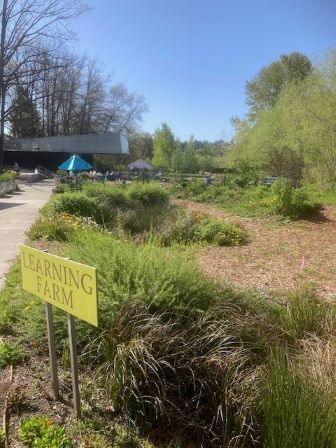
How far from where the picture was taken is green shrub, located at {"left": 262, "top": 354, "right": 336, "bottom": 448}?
7.82 feet

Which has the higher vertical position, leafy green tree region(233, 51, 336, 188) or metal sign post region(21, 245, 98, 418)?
leafy green tree region(233, 51, 336, 188)

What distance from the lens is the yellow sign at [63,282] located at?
2291 millimetres

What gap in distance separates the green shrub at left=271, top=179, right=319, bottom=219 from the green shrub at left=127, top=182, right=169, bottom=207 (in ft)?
13.1

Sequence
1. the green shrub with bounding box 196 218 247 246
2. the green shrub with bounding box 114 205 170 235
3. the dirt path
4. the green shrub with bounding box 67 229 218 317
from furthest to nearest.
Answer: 1. the green shrub with bounding box 114 205 170 235
2. the green shrub with bounding box 196 218 247 246
3. the dirt path
4. the green shrub with bounding box 67 229 218 317

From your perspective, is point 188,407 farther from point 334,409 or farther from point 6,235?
point 6,235

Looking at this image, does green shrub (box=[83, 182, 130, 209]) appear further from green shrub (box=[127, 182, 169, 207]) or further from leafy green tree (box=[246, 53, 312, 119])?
leafy green tree (box=[246, 53, 312, 119])

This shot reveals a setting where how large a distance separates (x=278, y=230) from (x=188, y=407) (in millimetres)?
9454

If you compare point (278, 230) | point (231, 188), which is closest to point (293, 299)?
point (278, 230)

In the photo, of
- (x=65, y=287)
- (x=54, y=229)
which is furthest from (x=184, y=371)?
(x=54, y=229)

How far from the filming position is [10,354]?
3.17 metres

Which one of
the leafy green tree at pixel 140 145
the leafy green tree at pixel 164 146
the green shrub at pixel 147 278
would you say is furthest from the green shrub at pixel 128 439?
the leafy green tree at pixel 140 145

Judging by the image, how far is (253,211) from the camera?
1511 cm

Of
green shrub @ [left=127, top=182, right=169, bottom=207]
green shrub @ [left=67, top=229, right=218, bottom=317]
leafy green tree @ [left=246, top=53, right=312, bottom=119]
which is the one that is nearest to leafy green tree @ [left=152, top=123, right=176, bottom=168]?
leafy green tree @ [left=246, top=53, right=312, bottom=119]

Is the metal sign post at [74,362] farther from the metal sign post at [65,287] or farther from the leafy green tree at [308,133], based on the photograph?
the leafy green tree at [308,133]
